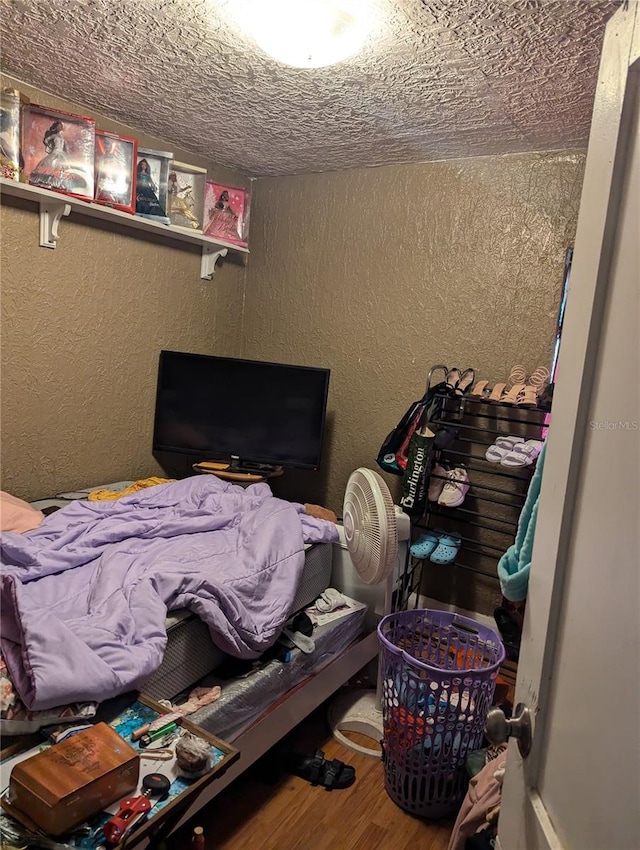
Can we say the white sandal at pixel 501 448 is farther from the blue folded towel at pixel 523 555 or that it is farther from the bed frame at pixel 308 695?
the blue folded towel at pixel 523 555

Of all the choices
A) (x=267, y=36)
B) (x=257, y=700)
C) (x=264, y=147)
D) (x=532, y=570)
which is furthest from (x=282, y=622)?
(x=264, y=147)

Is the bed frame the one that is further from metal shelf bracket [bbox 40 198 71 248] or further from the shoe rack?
metal shelf bracket [bbox 40 198 71 248]

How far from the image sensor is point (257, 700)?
1.74 metres

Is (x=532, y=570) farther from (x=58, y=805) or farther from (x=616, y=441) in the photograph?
(x=58, y=805)

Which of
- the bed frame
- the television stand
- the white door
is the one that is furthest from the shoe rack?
the white door

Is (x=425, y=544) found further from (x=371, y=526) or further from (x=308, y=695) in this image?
(x=308, y=695)

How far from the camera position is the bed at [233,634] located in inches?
58.8

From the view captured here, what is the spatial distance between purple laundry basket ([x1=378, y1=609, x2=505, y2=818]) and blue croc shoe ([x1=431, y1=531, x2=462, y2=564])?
602 millimetres

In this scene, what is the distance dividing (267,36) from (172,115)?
2.98 ft

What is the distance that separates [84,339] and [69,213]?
0.52 m

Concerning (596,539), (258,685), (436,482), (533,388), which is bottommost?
(258,685)

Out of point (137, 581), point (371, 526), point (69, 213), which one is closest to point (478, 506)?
point (371, 526)

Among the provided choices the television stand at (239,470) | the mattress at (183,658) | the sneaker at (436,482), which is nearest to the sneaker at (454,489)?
the sneaker at (436,482)

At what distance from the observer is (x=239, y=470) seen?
282cm
